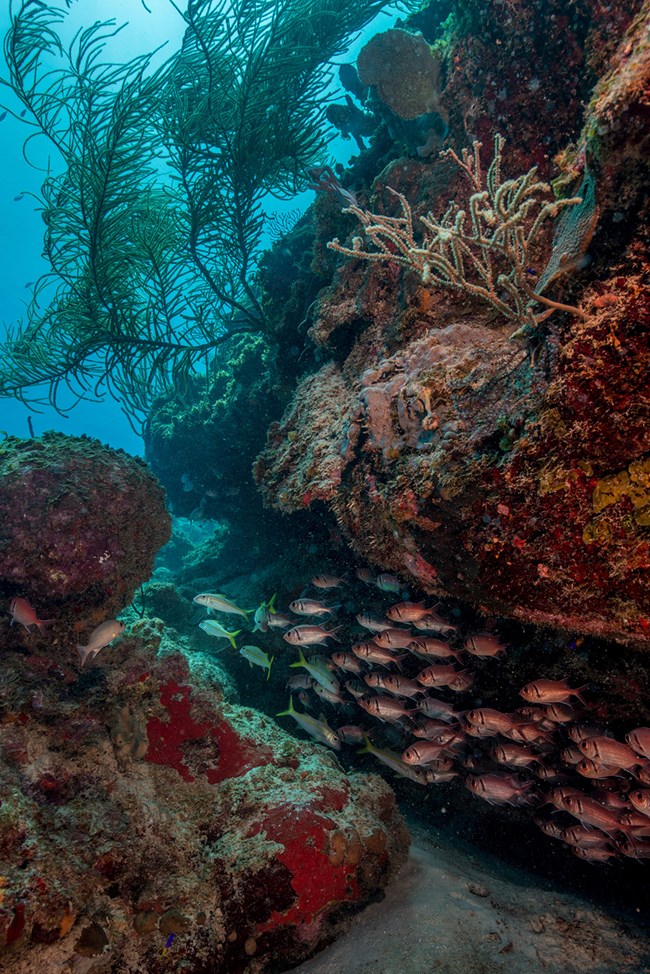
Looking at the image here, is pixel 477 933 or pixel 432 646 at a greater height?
pixel 432 646

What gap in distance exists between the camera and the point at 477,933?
119 inches

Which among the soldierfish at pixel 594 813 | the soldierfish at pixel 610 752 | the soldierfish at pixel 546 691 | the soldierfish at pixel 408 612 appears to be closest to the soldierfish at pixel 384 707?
the soldierfish at pixel 408 612

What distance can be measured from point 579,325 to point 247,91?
8.29 metres

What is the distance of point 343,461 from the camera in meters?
4.44

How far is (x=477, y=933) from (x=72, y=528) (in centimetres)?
494

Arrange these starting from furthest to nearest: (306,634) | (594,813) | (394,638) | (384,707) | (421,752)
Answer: (306,634) < (384,707) < (394,638) < (421,752) < (594,813)

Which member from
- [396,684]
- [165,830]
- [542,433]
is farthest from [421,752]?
[542,433]

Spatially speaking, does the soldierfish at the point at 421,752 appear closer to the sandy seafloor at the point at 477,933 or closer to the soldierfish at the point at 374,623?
the sandy seafloor at the point at 477,933

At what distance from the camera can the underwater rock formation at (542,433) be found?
6.82ft

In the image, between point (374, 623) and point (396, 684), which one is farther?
point (374, 623)

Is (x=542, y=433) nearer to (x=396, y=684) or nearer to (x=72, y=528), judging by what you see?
(x=396, y=684)

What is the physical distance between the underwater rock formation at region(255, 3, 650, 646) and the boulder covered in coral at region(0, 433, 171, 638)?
2.17 meters

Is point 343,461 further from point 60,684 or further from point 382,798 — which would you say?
point 60,684

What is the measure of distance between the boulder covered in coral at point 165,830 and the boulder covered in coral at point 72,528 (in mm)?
688
